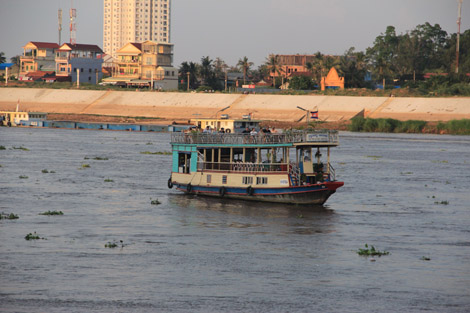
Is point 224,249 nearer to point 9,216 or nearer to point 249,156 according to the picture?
point 9,216

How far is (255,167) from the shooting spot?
153 feet

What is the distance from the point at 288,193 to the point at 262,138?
3.86 meters

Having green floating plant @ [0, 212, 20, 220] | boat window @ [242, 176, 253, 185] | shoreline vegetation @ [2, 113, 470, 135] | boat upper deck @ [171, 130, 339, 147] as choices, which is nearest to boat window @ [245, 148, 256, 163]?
boat upper deck @ [171, 130, 339, 147]

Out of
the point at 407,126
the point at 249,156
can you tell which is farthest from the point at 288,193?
the point at 407,126

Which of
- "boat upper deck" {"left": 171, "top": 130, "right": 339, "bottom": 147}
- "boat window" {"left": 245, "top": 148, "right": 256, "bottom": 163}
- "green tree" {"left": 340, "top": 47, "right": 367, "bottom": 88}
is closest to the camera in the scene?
"boat upper deck" {"left": 171, "top": 130, "right": 339, "bottom": 147}

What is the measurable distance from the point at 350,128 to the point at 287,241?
370 ft

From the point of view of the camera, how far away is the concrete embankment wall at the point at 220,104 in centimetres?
14850

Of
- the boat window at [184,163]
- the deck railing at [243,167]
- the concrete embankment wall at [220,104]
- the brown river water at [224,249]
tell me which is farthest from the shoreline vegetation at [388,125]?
the deck railing at [243,167]

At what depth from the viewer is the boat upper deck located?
1747 inches

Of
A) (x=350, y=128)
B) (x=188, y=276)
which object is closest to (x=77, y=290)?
(x=188, y=276)

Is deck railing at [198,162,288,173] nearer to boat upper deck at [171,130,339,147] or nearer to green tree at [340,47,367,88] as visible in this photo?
boat upper deck at [171,130,339,147]

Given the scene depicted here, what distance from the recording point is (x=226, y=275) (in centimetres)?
2769

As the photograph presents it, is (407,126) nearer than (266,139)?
No

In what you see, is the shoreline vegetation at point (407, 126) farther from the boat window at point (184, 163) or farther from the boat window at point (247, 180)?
the boat window at point (247, 180)
